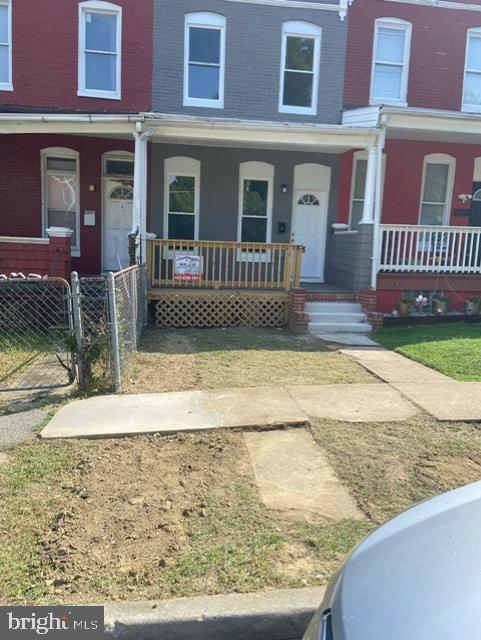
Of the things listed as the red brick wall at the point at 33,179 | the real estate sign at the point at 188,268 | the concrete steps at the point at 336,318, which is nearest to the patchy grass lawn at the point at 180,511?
the concrete steps at the point at 336,318

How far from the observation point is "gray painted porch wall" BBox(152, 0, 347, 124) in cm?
1262

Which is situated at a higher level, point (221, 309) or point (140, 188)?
point (140, 188)

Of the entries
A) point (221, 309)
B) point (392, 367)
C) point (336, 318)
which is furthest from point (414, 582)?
point (221, 309)

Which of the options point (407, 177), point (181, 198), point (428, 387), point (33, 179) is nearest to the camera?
point (428, 387)

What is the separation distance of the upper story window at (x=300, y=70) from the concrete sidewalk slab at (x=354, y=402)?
29.7 ft

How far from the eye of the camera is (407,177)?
13.7 metres

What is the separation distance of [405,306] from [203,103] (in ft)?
22.4

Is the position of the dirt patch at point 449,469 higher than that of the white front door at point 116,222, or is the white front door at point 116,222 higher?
the white front door at point 116,222

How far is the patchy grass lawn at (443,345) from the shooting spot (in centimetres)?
741

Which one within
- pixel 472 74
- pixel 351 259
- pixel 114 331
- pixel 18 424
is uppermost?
pixel 472 74

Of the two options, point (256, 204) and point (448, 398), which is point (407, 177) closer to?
point (256, 204)

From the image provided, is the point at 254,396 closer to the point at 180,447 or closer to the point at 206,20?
the point at 180,447

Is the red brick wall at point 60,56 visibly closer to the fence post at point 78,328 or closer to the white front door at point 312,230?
the white front door at point 312,230

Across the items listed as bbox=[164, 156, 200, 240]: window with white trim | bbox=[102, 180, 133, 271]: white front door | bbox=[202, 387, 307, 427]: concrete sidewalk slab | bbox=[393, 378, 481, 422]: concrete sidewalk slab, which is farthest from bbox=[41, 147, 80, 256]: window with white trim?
bbox=[393, 378, 481, 422]: concrete sidewalk slab
